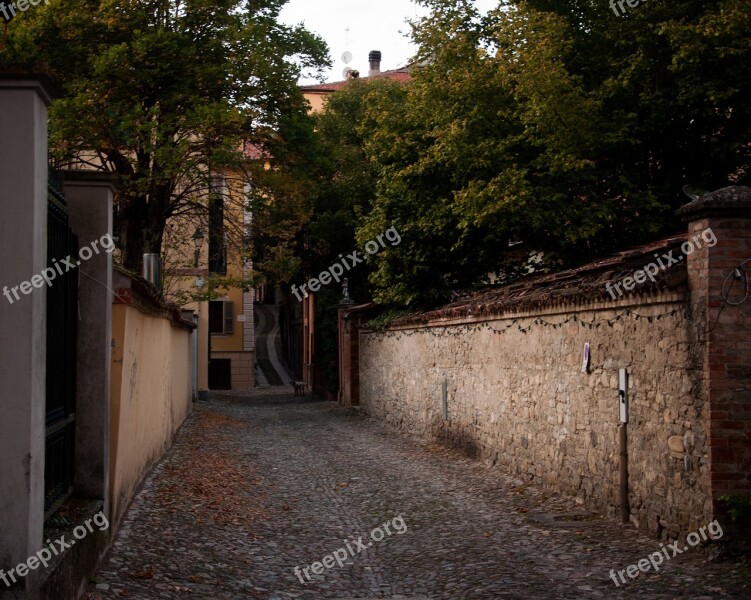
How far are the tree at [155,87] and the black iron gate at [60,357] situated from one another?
39.0 ft

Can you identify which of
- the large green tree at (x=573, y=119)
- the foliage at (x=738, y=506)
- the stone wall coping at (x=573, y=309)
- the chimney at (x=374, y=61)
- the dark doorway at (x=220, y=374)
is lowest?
the dark doorway at (x=220, y=374)

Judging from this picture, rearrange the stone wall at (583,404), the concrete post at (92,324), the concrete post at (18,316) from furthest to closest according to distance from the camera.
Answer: the stone wall at (583,404)
the concrete post at (92,324)
the concrete post at (18,316)

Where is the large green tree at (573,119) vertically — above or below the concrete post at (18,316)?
above

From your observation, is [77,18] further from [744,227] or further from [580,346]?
[744,227]

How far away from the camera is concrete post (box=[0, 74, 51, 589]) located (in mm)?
4039

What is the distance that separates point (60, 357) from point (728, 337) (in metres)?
4.99

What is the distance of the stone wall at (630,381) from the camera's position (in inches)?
265

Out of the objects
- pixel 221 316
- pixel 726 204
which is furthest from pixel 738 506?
pixel 221 316

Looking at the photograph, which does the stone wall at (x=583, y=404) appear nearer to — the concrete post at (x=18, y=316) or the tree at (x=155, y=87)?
the concrete post at (x=18, y=316)

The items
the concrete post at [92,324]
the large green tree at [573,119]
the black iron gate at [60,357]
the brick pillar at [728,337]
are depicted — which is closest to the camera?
the black iron gate at [60,357]

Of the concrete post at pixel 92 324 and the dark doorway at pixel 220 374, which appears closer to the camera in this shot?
the concrete post at pixel 92 324

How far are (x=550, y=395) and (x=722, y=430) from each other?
3817mm

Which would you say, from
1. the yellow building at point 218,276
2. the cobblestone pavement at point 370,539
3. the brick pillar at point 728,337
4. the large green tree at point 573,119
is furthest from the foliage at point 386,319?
the brick pillar at point 728,337

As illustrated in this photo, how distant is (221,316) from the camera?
3759 cm
